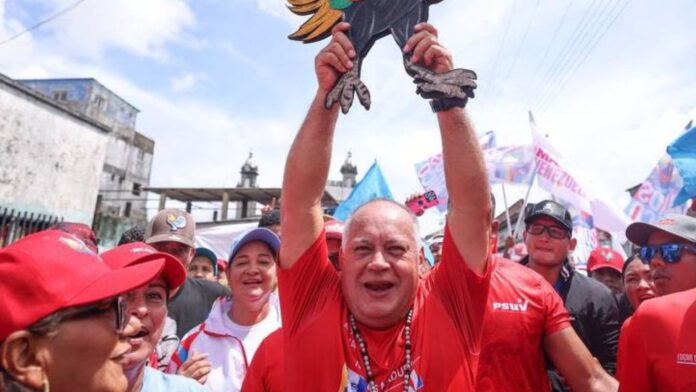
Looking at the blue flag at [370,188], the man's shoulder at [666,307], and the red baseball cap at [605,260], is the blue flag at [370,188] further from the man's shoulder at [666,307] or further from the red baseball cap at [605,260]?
the man's shoulder at [666,307]

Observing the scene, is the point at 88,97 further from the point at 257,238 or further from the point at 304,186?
the point at 304,186

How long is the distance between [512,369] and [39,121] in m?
22.0

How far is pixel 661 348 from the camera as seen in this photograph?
7.26 feet

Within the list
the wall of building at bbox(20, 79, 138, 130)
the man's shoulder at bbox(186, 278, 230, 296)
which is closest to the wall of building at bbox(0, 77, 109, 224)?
the wall of building at bbox(20, 79, 138, 130)

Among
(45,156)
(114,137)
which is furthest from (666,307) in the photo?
(114,137)

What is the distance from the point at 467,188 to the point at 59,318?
4.69 feet

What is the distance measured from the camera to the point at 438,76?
6.90ft

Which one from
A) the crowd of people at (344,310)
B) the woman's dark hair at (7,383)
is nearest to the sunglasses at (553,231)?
the crowd of people at (344,310)

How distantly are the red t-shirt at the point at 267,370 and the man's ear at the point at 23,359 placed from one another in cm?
132

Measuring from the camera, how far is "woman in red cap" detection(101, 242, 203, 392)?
204 centimetres

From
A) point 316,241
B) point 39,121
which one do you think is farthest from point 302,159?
→ point 39,121

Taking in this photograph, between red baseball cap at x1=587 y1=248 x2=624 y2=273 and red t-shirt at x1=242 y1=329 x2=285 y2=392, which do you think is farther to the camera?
red baseball cap at x1=587 y1=248 x2=624 y2=273

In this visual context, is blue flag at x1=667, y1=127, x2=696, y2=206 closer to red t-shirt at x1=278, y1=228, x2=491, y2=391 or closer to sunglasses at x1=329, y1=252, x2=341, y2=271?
sunglasses at x1=329, y1=252, x2=341, y2=271

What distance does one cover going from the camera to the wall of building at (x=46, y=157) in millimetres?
18828
